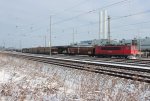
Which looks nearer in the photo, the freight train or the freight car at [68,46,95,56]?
the freight train

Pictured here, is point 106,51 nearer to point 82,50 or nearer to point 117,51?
point 117,51

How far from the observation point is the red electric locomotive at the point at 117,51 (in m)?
48.2

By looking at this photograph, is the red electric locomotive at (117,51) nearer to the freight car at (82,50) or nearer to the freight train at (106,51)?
the freight train at (106,51)

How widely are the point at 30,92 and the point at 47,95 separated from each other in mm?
585

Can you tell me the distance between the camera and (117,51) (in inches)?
1955

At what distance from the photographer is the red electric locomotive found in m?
48.2

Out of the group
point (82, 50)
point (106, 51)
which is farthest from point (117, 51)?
point (82, 50)

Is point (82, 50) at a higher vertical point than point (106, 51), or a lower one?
higher

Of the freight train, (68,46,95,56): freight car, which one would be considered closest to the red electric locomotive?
the freight train

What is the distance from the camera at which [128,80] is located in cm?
1513

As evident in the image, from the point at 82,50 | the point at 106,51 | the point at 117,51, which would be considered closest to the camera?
the point at 117,51

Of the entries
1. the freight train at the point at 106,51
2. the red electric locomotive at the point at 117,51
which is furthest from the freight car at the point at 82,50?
the red electric locomotive at the point at 117,51

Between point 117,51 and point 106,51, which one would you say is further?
point 106,51

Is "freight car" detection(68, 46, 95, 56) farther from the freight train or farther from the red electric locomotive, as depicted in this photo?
the red electric locomotive
